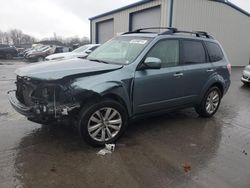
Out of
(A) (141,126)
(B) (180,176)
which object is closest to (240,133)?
(A) (141,126)

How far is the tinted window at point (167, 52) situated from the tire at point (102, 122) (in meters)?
1.18

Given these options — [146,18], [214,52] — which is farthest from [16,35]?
[214,52]

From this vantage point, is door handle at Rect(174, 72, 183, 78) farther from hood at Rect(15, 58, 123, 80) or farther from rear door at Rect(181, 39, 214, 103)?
hood at Rect(15, 58, 123, 80)

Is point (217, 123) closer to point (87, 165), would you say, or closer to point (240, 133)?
point (240, 133)

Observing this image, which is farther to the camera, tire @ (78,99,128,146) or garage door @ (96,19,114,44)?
garage door @ (96,19,114,44)

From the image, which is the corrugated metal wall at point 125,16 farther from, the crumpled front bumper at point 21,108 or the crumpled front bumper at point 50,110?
the crumpled front bumper at point 50,110

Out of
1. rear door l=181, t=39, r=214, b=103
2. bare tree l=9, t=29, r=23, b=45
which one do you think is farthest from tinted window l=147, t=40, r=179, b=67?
bare tree l=9, t=29, r=23, b=45

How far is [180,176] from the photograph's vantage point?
10.8 ft

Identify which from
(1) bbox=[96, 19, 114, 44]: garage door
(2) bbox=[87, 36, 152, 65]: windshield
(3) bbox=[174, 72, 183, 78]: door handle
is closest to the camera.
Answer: (2) bbox=[87, 36, 152, 65]: windshield

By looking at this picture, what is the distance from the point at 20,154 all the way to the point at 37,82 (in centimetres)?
109

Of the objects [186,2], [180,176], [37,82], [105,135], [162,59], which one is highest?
[186,2]

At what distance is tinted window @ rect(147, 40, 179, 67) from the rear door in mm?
190

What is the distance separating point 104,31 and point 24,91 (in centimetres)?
1932

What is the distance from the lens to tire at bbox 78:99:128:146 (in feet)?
12.3
